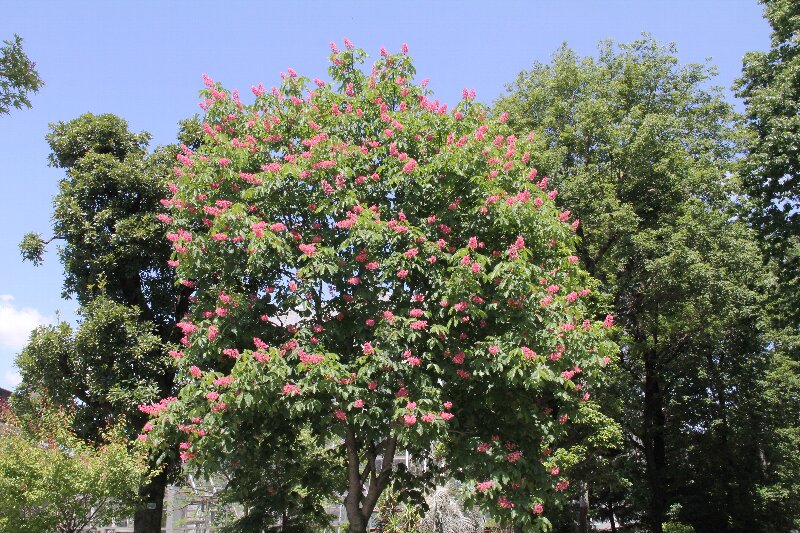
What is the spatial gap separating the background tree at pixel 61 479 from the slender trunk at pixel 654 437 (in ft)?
56.5

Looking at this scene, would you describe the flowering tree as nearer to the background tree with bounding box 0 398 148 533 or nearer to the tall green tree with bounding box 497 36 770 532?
the background tree with bounding box 0 398 148 533

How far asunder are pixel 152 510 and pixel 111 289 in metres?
5.59

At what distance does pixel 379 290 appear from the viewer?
39.3 feet

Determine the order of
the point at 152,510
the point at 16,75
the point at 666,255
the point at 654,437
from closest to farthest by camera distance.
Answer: the point at 16,75 < the point at 152,510 < the point at 666,255 < the point at 654,437

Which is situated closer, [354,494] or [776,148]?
[354,494]

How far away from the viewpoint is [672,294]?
2030cm

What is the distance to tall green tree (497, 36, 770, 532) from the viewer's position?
789 inches

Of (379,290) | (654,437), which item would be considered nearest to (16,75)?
(379,290)

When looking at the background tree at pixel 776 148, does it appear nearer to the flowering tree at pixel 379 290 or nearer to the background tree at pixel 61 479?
the flowering tree at pixel 379 290

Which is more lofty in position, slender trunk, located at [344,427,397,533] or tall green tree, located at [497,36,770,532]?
tall green tree, located at [497,36,770,532]

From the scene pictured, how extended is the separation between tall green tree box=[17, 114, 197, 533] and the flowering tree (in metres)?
3.85

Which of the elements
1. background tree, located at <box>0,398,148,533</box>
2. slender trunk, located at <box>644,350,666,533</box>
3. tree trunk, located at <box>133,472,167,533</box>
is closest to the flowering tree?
background tree, located at <box>0,398,148,533</box>

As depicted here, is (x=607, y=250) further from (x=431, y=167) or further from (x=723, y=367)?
A: (x=431, y=167)

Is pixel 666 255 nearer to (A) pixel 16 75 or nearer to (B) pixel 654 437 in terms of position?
(B) pixel 654 437
